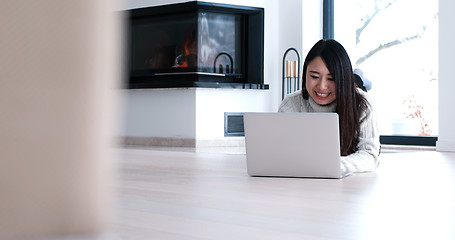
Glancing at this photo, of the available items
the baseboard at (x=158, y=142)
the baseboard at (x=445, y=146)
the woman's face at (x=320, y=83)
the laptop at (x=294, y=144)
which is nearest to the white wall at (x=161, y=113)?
the baseboard at (x=158, y=142)

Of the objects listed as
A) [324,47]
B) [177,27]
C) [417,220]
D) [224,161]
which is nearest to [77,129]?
[417,220]

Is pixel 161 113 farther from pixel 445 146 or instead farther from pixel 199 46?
pixel 445 146

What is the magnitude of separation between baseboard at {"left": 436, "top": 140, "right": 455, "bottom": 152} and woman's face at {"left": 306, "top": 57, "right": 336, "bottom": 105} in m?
3.18

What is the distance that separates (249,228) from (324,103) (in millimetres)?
1714

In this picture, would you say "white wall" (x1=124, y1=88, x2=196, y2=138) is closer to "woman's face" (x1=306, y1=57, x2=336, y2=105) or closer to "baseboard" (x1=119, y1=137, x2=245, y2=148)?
"baseboard" (x1=119, y1=137, x2=245, y2=148)

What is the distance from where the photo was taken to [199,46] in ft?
22.3

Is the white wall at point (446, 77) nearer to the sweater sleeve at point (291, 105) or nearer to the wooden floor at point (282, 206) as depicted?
the wooden floor at point (282, 206)

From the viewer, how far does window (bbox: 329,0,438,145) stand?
6.66 metres

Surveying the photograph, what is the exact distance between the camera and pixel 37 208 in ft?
2.11

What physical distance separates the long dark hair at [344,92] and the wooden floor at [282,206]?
0.20 m

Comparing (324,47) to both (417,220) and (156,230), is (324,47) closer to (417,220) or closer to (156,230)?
(417,220)

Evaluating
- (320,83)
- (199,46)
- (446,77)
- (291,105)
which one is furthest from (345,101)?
(199,46)

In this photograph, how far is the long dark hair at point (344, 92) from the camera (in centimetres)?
304

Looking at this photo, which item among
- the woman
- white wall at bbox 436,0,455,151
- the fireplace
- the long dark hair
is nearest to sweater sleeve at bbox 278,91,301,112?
the woman
